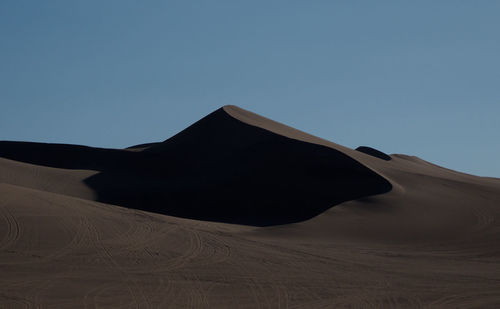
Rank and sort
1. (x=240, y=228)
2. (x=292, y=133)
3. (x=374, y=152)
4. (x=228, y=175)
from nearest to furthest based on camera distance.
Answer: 1. (x=240, y=228)
2. (x=228, y=175)
3. (x=292, y=133)
4. (x=374, y=152)

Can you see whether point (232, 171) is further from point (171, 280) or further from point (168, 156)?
point (171, 280)

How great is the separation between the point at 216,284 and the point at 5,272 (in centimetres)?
531

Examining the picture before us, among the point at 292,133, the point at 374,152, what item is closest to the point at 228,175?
the point at 292,133

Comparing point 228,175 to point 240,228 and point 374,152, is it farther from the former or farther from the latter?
point 374,152

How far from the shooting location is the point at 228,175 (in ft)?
130

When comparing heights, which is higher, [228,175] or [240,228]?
[228,175]

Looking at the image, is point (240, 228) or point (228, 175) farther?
point (228, 175)

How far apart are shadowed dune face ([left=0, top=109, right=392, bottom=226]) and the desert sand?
4.2 inches

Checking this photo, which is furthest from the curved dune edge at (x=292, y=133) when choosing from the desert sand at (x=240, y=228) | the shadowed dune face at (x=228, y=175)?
the shadowed dune face at (x=228, y=175)

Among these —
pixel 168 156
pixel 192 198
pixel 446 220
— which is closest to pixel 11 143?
pixel 168 156

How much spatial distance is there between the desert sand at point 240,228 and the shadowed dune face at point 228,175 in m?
0.11

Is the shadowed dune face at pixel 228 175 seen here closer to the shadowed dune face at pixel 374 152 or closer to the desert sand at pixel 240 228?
the desert sand at pixel 240 228

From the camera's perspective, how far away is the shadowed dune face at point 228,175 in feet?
117

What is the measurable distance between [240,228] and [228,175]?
1003 centimetres
